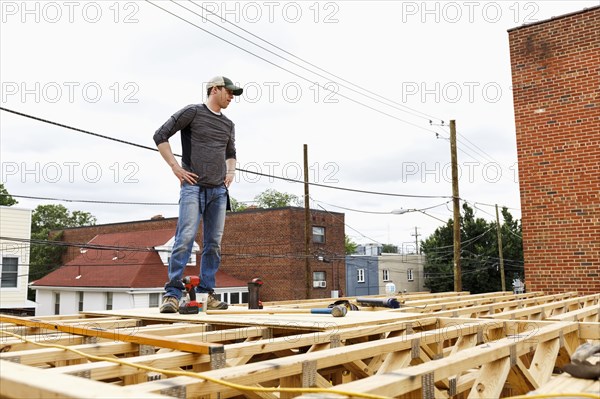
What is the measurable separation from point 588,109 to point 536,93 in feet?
3.79

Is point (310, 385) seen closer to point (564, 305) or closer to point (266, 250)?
point (564, 305)

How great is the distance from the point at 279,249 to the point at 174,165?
28.6m

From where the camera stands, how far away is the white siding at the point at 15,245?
2459 centimetres

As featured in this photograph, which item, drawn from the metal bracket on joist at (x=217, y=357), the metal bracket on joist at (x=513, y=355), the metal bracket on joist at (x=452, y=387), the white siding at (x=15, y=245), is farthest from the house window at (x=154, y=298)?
the metal bracket on joist at (x=513, y=355)

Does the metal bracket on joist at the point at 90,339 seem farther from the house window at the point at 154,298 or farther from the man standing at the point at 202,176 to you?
the house window at the point at 154,298

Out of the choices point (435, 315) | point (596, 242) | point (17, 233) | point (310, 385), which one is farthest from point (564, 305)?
point (17, 233)

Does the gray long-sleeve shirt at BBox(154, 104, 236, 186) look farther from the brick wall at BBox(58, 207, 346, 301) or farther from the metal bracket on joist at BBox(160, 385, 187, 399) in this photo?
the brick wall at BBox(58, 207, 346, 301)

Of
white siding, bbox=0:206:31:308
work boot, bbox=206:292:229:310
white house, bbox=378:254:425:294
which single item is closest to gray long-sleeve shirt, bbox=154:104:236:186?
work boot, bbox=206:292:229:310

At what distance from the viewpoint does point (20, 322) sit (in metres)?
4.28

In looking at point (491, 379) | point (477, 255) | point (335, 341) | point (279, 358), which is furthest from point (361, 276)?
point (491, 379)

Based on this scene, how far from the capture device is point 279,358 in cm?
336

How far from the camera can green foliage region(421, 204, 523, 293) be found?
143 feet

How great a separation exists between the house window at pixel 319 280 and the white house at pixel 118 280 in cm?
508

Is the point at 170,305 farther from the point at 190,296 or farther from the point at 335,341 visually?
the point at 335,341
